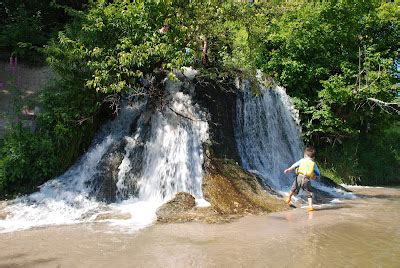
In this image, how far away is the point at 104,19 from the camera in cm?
Answer: 1076

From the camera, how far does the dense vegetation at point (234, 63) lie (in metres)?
10.4

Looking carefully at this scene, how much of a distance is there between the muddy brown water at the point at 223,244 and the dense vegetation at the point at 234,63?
366cm

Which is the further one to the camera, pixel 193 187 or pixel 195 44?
pixel 195 44

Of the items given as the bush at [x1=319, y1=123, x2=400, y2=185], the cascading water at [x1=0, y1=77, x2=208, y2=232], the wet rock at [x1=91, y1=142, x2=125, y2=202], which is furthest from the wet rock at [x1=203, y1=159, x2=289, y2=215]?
the bush at [x1=319, y1=123, x2=400, y2=185]

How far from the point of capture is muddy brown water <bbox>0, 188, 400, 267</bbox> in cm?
566

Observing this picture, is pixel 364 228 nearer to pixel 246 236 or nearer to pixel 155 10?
pixel 246 236

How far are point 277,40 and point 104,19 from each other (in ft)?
29.1

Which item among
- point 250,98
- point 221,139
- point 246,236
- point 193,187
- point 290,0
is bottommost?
point 246,236

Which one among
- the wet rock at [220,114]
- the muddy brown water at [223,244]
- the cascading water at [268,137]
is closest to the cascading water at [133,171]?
the wet rock at [220,114]

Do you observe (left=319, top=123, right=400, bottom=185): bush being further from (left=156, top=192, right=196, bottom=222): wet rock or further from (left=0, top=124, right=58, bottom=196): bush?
(left=0, top=124, right=58, bottom=196): bush

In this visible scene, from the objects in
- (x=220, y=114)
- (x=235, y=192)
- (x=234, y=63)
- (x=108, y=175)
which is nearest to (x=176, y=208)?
(x=235, y=192)

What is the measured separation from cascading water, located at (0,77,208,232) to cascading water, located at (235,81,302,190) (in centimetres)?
253

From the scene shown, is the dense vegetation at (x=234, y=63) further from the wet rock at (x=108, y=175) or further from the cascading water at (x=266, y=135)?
the cascading water at (x=266, y=135)

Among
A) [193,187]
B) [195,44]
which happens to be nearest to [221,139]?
[193,187]
